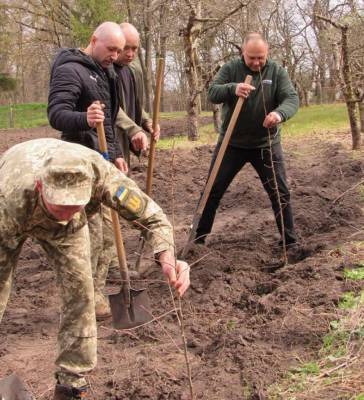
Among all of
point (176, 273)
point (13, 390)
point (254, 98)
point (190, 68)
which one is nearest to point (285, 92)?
point (254, 98)

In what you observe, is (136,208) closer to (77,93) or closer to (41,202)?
(41,202)

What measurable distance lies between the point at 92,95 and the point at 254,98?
1.58 metres

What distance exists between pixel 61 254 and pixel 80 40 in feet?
72.4

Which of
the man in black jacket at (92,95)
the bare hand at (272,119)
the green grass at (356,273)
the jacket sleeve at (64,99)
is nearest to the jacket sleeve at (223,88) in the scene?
the bare hand at (272,119)

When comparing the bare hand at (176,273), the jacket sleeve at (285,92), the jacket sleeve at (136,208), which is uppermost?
the jacket sleeve at (285,92)

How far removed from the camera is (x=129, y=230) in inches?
282

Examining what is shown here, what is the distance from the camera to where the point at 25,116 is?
3241 cm

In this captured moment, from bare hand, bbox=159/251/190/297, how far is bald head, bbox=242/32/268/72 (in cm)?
270

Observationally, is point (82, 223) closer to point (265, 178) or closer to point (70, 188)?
point (70, 188)

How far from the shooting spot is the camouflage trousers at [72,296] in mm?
3027

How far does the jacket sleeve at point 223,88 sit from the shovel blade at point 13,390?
2951 mm

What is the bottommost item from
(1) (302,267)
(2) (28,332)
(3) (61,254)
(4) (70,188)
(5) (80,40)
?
(2) (28,332)

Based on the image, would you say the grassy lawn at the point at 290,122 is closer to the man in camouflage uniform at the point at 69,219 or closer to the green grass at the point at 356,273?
the man in camouflage uniform at the point at 69,219

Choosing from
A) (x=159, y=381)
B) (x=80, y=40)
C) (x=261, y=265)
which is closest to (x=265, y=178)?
(x=261, y=265)
